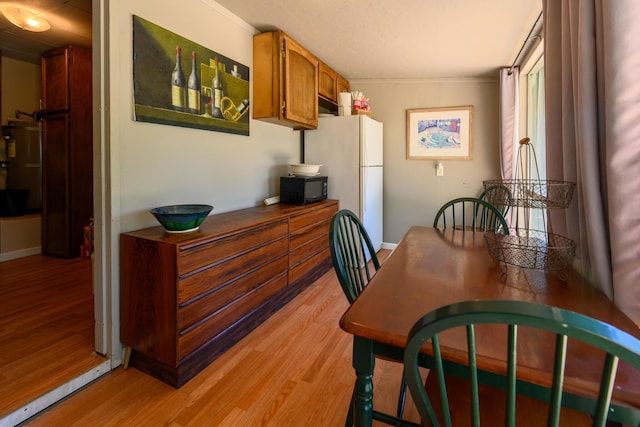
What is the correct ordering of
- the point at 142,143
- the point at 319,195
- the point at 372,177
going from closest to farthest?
the point at 142,143 → the point at 319,195 → the point at 372,177

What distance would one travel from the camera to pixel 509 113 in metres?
3.27

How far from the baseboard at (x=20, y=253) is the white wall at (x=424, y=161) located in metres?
4.18

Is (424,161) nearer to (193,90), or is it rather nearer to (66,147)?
→ (193,90)

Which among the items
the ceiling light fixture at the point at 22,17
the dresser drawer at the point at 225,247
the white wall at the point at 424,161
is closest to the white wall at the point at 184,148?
the dresser drawer at the point at 225,247

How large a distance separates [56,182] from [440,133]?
438 centimetres

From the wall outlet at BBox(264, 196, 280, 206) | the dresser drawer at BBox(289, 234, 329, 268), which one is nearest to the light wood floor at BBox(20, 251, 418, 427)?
the dresser drawer at BBox(289, 234, 329, 268)

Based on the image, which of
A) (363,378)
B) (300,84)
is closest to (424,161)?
(300,84)

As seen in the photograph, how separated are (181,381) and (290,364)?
0.56 meters

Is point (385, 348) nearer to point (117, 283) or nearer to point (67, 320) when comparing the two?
point (117, 283)

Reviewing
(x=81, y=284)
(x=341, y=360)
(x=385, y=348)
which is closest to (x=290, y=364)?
(x=341, y=360)

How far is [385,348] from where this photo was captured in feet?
2.70

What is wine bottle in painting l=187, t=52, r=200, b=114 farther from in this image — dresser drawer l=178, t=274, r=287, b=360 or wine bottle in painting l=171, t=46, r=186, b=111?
dresser drawer l=178, t=274, r=287, b=360

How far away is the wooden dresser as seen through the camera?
5.18 feet

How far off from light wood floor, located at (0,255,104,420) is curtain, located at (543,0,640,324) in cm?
224
